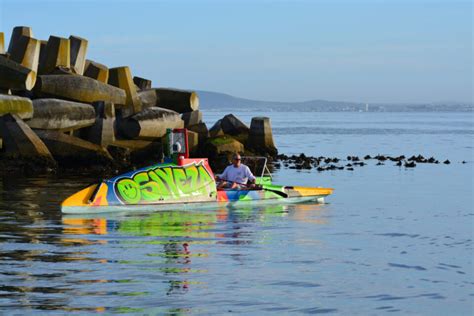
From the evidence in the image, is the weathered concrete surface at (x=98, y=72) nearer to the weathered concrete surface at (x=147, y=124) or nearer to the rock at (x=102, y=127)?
the weathered concrete surface at (x=147, y=124)

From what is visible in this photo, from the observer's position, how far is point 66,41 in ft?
141

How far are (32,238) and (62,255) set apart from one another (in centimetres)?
246

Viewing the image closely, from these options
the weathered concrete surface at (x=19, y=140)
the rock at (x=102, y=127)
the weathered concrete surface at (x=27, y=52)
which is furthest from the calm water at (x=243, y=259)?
the weathered concrete surface at (x=27, y=52)

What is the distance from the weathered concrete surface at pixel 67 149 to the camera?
3731 cm

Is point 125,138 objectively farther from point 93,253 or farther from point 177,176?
point 93,253

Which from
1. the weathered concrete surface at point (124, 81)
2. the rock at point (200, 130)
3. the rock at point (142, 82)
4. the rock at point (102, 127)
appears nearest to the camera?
the rock at point (102, 127)

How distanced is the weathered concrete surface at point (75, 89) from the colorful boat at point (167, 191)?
15916 millimetres

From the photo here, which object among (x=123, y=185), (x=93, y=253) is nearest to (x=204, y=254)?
(x=93, y=253)

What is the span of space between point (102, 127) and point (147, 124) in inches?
112

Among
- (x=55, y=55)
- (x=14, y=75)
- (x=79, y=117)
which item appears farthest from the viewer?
(x=55, y=55)

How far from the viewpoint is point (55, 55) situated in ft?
142

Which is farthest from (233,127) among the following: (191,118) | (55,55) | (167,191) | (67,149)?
(167,191)

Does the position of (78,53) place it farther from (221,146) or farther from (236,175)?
(236,175)

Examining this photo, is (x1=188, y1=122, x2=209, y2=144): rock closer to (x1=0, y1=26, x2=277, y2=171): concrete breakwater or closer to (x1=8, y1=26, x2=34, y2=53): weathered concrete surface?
(x1=0, y1=26, x2=277, y2=171): concrete breakwater
